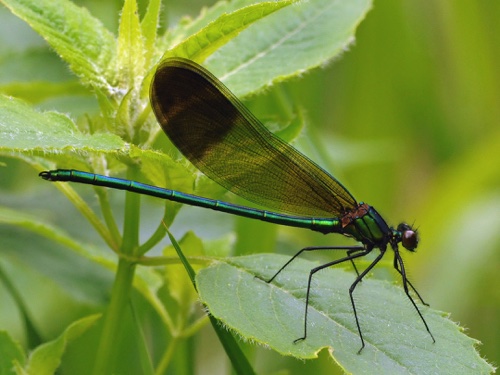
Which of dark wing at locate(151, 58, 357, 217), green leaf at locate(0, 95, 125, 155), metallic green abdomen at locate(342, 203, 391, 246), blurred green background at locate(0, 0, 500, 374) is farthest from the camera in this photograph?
blurred green background at locate(0, 0, 500, 374)

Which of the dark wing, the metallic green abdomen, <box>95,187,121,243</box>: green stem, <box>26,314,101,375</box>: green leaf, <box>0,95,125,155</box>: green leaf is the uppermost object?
the dark wing

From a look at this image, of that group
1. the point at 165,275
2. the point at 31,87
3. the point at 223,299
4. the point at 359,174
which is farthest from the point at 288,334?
the point at 359,174

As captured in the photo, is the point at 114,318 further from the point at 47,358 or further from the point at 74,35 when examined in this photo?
the point at 74,35

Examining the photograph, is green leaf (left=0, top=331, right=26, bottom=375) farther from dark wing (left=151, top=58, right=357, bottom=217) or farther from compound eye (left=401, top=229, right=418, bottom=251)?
compound eye (left=401, top=229, right=418, bottom=251)

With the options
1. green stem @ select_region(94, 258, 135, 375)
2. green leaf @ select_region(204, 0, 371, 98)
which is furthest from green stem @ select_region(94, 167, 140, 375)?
green leaf @ select_region(204, 0, 371, 98)

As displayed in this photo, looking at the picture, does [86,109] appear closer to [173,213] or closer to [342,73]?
[173,213]

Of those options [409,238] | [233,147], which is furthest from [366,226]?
[233,147]

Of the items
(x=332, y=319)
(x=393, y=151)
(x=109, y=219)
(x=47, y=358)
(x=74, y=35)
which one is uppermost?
(x=393, y=151)
